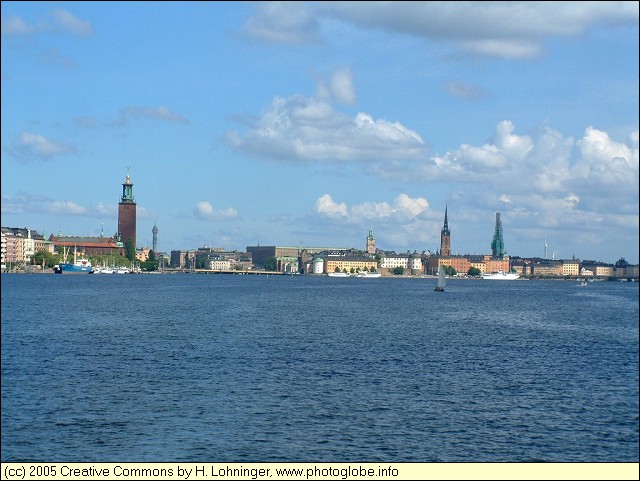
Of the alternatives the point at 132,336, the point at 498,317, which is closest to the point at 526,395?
the point at 132,336

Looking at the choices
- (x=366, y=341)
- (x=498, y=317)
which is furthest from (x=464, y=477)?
(x=498, y=317)

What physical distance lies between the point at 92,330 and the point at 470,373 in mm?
26696

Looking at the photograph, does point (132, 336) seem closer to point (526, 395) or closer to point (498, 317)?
point (526, 395)

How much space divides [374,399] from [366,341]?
19642mm

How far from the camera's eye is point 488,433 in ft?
82.7

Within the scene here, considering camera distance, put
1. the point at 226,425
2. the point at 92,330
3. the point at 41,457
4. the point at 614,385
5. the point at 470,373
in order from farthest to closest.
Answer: the point at 92,330
the point at 470,373
the point at 614,385
the point at 226,425
the point at 41,457

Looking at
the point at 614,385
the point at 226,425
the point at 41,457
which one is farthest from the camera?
the point at 614,385

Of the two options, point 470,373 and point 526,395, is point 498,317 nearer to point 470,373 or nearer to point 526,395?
point 470,373

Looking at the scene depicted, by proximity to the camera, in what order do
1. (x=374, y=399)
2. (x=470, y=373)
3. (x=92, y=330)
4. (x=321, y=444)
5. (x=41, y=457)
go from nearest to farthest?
1. (x=41, y=457)
2. (x=321, y=444)
3. (x=374, y=399)
4. (x=470, y=373)
5. (x=92, y=330)

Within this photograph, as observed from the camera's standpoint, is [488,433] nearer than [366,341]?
Yes

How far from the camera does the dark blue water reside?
923 inches

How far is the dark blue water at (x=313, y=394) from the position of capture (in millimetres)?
23453

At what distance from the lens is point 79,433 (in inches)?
963

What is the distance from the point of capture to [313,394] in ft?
101
